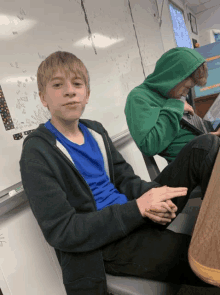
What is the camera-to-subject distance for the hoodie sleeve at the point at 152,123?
39.8 inches

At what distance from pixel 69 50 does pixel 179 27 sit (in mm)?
3018

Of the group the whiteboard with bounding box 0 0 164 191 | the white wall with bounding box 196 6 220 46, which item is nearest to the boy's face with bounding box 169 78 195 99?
the whiteboard with bounding box 0 0 164 191

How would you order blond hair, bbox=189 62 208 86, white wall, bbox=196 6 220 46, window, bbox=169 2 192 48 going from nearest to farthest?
blond hair, bbox=189 62 208 86 → window, bbox=169 2 192 48 → white wall, bbox=196 6 220 46

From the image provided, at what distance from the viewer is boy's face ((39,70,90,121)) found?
65cm

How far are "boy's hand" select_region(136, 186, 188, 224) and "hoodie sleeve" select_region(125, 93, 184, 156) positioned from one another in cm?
44

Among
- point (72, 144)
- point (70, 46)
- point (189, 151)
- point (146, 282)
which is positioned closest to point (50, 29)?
point (70, 46)

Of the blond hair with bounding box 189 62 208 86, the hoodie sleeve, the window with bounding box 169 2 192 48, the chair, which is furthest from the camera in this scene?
the window with bounding box 169 2 192 48

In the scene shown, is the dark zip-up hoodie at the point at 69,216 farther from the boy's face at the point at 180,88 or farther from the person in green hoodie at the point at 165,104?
the boy's face at the point at 180,88

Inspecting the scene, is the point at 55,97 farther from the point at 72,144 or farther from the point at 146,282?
the point at 146,282

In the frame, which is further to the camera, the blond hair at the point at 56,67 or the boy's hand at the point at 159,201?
the blond hair at the point at 56,67

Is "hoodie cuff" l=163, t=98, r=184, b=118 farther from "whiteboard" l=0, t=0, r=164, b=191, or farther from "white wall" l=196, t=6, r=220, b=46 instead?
"white wall" l=196, t=6, r=220, b=46

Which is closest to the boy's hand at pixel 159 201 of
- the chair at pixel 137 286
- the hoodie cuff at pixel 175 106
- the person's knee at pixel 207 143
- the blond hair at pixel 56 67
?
the chair at pixel 137 286

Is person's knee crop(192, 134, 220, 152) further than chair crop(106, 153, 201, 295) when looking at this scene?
Yes

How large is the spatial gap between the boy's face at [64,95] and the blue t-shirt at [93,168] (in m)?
0.08
